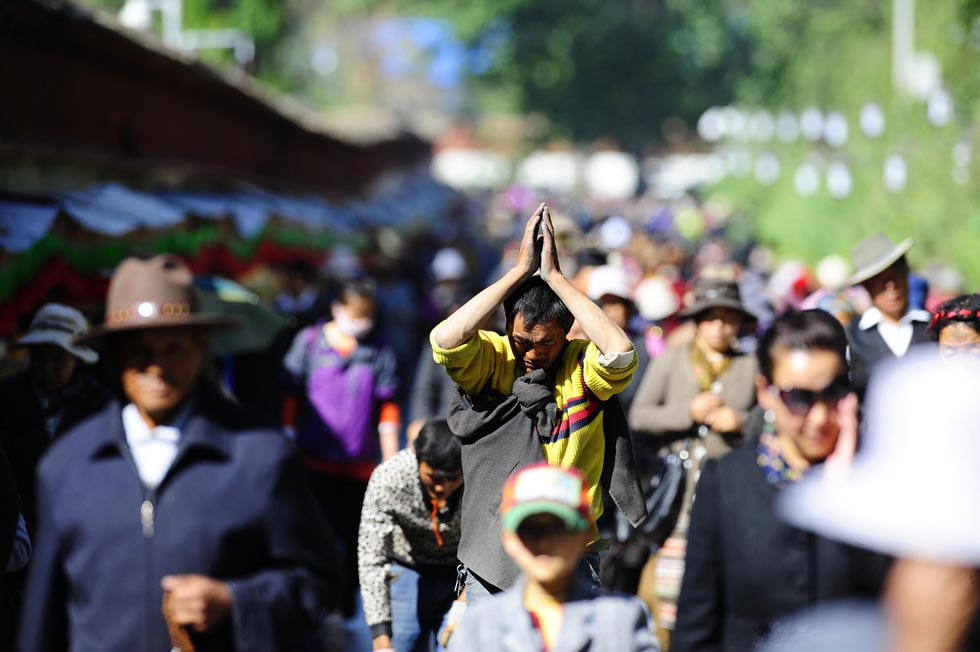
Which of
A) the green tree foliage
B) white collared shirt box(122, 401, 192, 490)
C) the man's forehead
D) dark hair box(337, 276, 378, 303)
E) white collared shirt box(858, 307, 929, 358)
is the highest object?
the green tree foliage

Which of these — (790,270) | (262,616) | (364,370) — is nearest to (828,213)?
(790,270)

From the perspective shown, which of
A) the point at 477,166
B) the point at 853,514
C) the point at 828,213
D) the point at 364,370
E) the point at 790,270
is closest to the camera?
the point at 853,514

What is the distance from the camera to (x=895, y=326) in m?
7.19

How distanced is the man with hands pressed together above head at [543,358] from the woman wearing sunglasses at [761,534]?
966mm

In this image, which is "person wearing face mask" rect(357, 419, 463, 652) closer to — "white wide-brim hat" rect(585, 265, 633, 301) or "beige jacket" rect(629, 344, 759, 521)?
"beige jacket" rect(629, 344, 759, 521)

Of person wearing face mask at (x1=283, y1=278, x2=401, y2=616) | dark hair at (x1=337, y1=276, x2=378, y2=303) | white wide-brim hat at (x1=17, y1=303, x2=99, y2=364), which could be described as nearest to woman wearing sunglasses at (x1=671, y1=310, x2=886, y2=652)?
white wide-brim hat at (x1=17, y1=303, x2=99, y2=364)

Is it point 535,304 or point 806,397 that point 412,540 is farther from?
point 806,397

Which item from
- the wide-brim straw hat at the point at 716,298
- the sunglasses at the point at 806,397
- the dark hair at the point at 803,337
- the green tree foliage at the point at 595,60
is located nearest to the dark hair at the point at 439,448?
the dark hair at the point at 803,337

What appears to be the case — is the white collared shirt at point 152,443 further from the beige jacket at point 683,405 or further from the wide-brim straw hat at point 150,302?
the beige jacket at point 683,405

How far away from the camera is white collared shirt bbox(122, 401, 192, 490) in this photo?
3617 mm

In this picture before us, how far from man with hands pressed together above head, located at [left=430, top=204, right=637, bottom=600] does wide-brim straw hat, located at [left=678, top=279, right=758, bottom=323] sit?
A: 95.6 inches

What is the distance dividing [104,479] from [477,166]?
3488 inches

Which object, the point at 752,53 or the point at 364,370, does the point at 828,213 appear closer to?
the point at 364,370

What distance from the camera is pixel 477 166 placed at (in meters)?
91.6
